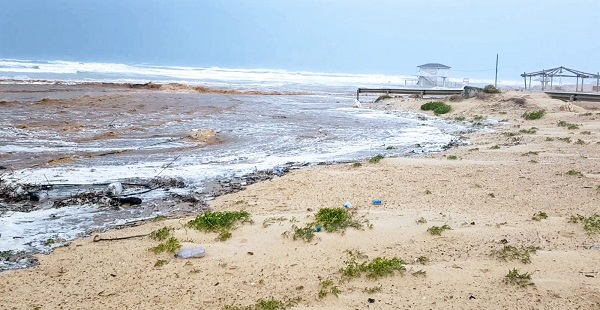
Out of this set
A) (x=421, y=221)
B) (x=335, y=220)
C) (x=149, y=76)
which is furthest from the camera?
(x=149, y=76)

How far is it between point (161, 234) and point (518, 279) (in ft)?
11.6

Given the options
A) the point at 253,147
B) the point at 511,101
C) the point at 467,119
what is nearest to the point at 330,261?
the point at 253,147

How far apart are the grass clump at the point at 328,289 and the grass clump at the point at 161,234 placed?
201 centimetres

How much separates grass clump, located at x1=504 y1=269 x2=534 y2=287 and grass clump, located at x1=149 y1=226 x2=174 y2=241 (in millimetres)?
3389

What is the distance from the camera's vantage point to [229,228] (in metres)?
5.85

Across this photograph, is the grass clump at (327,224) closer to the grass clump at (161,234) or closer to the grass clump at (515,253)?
the grass clump at (161,234)

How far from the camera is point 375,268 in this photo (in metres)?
4.57

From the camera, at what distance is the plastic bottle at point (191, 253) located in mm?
5047

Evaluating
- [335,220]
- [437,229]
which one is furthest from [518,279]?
[335,220]

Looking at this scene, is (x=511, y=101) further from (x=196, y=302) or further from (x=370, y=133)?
(x=196, y=302)

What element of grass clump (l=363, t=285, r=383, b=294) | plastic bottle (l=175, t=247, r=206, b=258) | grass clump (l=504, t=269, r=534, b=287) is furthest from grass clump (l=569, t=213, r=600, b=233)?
plastic bottle (l=175, t=247, r=206, b=258)

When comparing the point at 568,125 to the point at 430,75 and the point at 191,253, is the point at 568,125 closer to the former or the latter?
the point at 191,253

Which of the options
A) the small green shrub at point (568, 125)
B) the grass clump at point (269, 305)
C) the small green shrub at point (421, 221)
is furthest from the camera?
the small green shrub at point (568, 125)

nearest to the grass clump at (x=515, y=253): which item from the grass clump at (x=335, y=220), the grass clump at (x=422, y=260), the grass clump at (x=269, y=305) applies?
the grass clump at (x=422, y=260)
